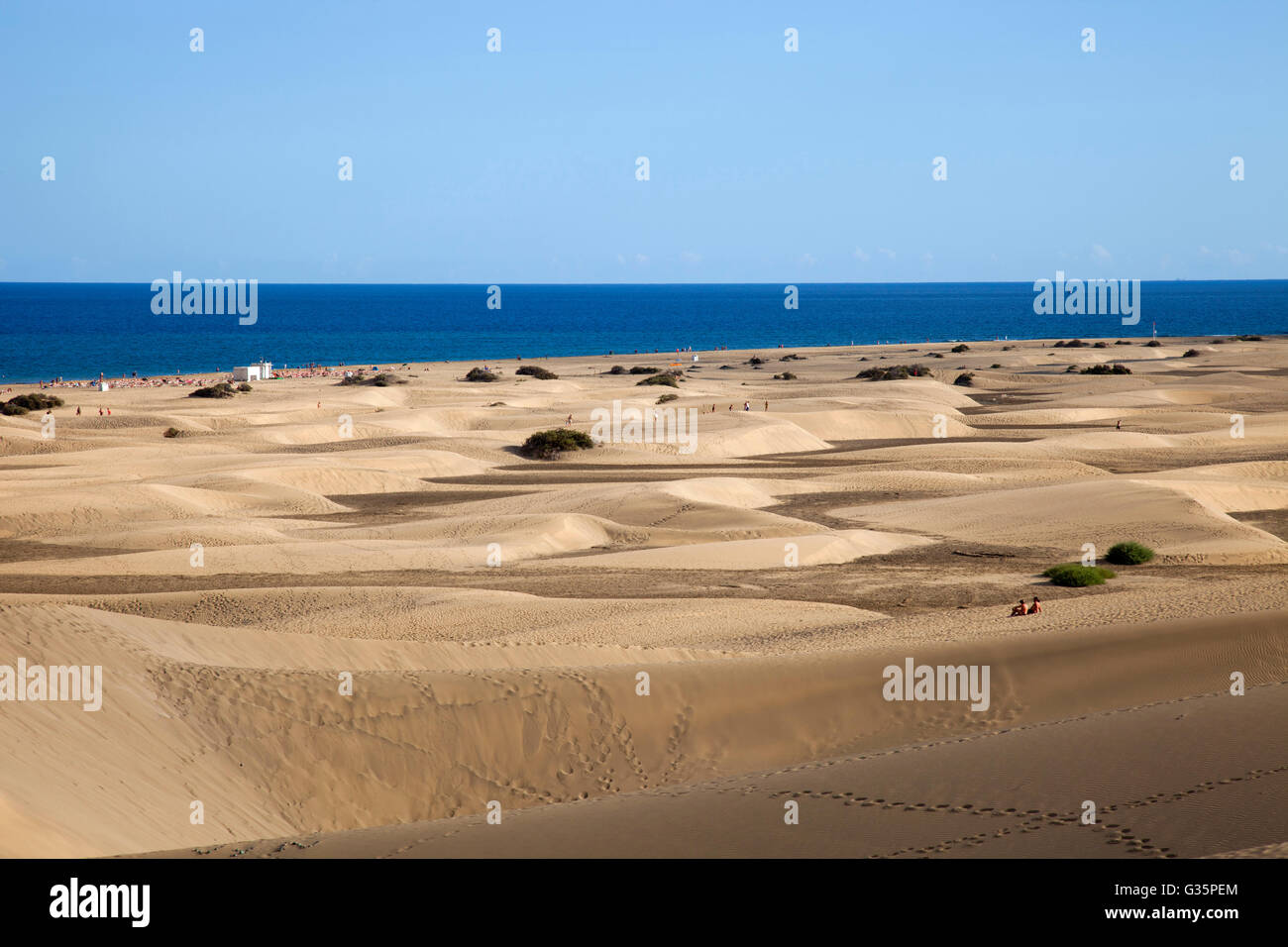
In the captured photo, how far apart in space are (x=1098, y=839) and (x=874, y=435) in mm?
43200

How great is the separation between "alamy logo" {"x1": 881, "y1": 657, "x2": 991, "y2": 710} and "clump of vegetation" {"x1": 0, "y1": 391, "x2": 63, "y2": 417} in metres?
45.6

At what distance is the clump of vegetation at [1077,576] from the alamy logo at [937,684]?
801cm

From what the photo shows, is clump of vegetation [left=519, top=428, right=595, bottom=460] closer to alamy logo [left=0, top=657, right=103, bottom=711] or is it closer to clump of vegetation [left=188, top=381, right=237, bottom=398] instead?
clump of vegetation [left=188, top=381, right=237, bottom=398]

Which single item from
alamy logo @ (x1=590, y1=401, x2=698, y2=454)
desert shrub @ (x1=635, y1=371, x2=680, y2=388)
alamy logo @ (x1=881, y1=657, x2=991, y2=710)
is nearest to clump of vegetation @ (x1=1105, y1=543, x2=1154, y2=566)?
alamy logo @ (x1=881, y1=657, x2=991, y2=710)

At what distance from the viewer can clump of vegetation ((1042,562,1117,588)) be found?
21281mm

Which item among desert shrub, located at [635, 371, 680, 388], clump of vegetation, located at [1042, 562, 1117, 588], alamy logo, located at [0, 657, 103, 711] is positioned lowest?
clump of vegetation, located at [1042, 562, 1117, 588]

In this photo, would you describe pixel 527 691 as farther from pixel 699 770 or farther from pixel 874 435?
pixel 874 435

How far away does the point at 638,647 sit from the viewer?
16.5m

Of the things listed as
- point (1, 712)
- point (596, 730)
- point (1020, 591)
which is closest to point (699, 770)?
point (596, 730)

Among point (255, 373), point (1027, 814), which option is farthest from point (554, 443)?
point (255, 373)

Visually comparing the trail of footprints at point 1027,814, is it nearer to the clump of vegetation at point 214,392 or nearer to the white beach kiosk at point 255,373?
the clump of vegetation at point 214,392

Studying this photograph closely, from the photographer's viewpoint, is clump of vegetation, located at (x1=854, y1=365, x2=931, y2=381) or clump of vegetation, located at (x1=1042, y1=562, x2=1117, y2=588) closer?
clump of vegetation, located at (x1=1042, y1=562, x2=1117, y2=588)

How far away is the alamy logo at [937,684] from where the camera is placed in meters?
13.6

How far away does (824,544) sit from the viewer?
2569 centimetres
